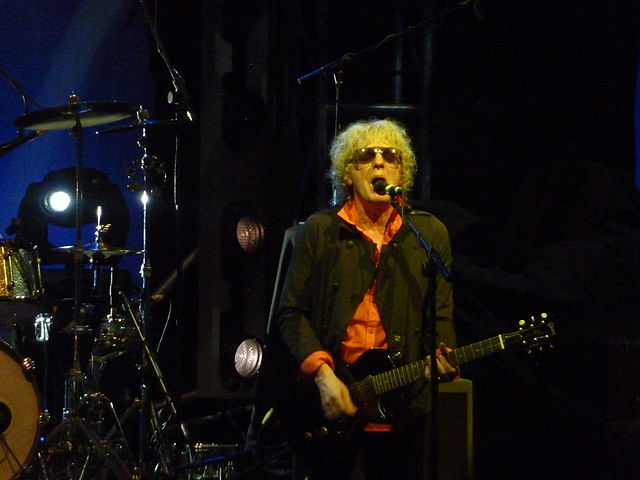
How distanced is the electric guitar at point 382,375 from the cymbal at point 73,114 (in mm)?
2136

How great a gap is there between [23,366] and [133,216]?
6.60 ft

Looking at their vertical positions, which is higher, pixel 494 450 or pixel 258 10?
pixel 258 10

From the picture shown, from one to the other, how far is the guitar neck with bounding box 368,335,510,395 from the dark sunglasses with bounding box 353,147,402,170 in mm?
863

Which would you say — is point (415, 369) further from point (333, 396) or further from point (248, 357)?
point (248, 357)

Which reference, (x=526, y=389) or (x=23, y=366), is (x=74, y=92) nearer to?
(x=23, y=366)

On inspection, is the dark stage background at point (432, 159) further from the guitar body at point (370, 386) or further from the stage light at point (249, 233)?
the guitar body at point (370, 386)

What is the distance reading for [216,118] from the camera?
5.74 m

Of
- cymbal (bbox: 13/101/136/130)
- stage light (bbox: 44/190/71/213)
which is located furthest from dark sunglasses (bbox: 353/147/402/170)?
stage light (bbox: 44/190/71/213)

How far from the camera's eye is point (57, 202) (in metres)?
5.91

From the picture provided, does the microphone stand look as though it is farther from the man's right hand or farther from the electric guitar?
the man's right hand

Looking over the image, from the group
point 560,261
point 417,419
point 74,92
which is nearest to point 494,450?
point 560,261

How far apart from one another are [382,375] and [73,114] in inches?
95.4

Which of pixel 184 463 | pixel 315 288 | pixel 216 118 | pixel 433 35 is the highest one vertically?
pixel 433 35

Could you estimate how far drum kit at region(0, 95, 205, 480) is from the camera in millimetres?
4703
